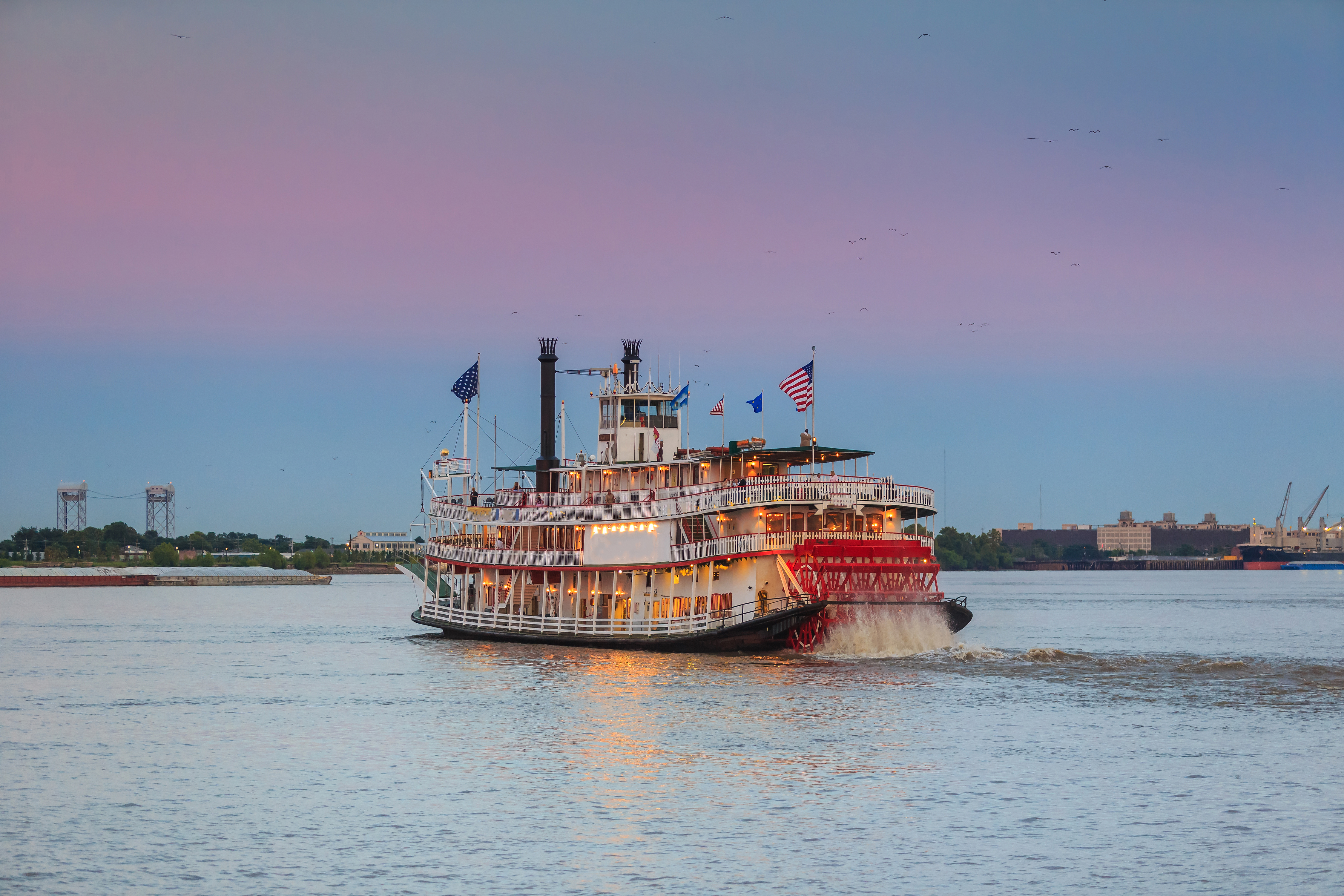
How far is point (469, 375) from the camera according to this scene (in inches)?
2386

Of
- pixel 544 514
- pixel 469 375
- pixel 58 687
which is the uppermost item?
pixel 469 375

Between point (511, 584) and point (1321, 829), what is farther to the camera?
point (511, 584)

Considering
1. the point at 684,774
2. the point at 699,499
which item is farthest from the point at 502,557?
the point at 684,774

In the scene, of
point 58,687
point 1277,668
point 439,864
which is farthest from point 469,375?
point 439,864

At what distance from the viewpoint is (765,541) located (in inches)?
1866

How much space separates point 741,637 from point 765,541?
3450 millimetres

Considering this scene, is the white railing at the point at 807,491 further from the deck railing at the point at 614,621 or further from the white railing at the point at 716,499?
the deck railing at the point at 614,621

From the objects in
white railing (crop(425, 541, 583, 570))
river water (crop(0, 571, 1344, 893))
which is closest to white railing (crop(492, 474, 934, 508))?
white railing (crop(425, 541, 583, 570))

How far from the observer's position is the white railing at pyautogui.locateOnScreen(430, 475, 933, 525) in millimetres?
47312

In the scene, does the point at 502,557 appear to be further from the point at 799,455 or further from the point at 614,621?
the point at 799,455

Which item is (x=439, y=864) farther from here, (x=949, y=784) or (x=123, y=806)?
(x=949, y=784)

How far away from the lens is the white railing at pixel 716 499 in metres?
47.3

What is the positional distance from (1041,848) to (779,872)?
459 centimetres

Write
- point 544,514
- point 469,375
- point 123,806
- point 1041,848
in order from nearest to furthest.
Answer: point 1041,848 < point 123,806 < point 544,514 < point 469,375
